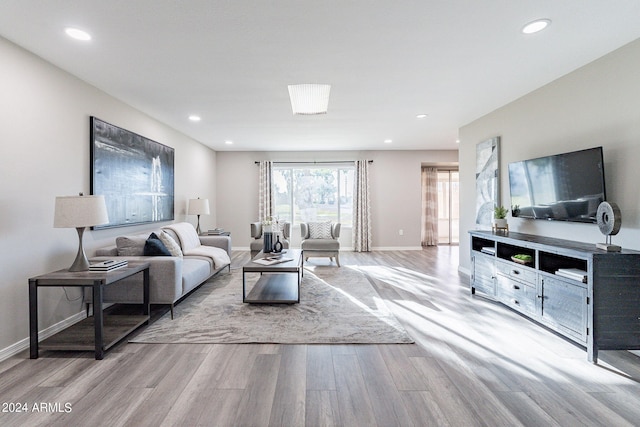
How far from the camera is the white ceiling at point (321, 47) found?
6.57ft

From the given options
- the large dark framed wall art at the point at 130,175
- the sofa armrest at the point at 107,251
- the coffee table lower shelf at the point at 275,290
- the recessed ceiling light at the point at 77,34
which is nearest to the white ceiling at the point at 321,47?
the recessed ceiling light at the point at 77,34

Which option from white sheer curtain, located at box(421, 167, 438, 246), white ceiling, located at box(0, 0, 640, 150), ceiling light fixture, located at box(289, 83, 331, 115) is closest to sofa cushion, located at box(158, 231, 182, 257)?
white ceiling, located at box(0, 0, 640, 150)

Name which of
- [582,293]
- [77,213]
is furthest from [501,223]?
[77,213]

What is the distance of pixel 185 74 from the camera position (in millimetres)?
2980

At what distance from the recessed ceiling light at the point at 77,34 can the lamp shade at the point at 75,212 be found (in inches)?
48.8

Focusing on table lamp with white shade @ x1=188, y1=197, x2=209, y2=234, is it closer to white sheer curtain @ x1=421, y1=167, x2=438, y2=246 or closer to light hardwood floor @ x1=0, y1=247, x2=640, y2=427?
light hardwood floor @ x1=0, y1=247, x2=640, y2=427

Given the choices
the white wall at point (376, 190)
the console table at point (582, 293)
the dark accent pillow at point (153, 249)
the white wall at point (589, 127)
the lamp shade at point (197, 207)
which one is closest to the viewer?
the console table at point (582, 293)

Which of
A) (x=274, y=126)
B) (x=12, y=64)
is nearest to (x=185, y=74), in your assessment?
(x=12, y=64)

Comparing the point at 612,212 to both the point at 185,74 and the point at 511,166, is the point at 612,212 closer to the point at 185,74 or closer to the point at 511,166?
the point at 511,166

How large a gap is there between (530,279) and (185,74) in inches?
155

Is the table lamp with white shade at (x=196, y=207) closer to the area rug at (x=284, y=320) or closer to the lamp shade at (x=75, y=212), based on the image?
the area rug at (x=284, y=320)

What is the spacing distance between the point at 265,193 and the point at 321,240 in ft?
8.08

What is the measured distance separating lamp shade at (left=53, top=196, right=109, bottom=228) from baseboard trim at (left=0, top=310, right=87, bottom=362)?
39.4 inches

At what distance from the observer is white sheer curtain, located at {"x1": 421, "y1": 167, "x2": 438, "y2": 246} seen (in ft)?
27.7
